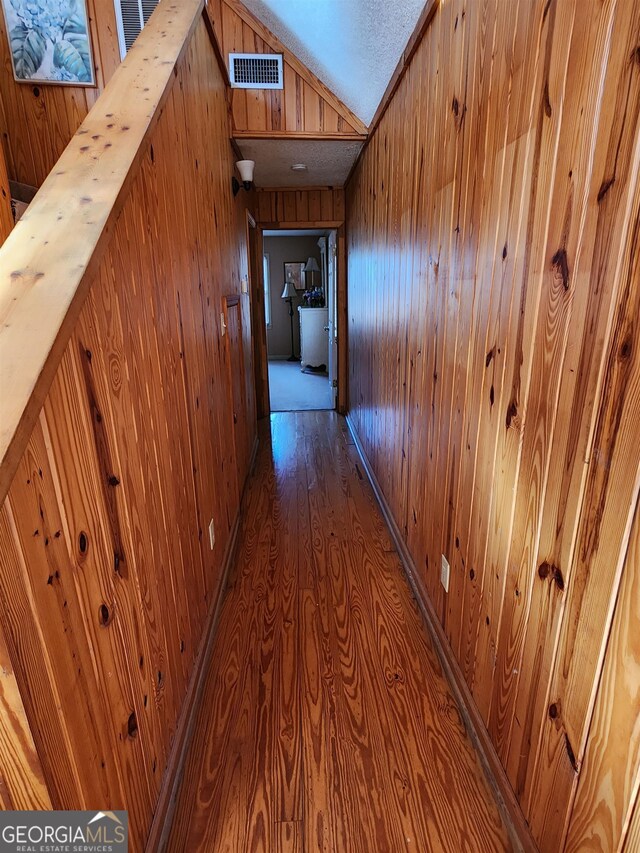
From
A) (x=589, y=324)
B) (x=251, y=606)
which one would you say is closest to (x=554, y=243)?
(x=589, y=324)

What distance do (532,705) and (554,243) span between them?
1.08 m

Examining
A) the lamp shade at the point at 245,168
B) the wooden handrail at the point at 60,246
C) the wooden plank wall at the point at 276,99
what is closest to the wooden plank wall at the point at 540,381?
the wooden handrail at the point at 60,246

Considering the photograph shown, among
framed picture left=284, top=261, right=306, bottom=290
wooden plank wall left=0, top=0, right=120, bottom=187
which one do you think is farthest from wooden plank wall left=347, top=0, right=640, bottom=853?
framed picture left=284, top=261, right=306, bottom=290

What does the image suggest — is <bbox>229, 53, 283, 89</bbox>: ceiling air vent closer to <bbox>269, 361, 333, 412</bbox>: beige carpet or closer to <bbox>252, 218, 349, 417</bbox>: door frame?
<bbox>252, 218, 349, 417</bbox>: door frame

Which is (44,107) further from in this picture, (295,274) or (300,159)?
(295,274)

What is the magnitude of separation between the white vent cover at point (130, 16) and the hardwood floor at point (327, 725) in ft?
10.1

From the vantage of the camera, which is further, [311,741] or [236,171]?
[236,171]

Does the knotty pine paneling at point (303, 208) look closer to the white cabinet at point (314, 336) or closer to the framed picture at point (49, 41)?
the framed picture at point (49, 41)

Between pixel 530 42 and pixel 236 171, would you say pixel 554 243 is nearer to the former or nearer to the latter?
pixel 530 42

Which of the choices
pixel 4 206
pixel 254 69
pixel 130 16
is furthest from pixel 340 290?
pixel 4 206

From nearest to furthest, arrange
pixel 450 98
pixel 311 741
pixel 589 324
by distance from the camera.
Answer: pixel 589 324 → pixel 311 741 → pixel 450 98

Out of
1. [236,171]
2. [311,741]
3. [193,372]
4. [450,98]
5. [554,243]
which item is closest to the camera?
[554,243]

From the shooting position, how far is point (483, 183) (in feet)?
4.21

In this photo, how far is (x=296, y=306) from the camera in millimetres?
8906
